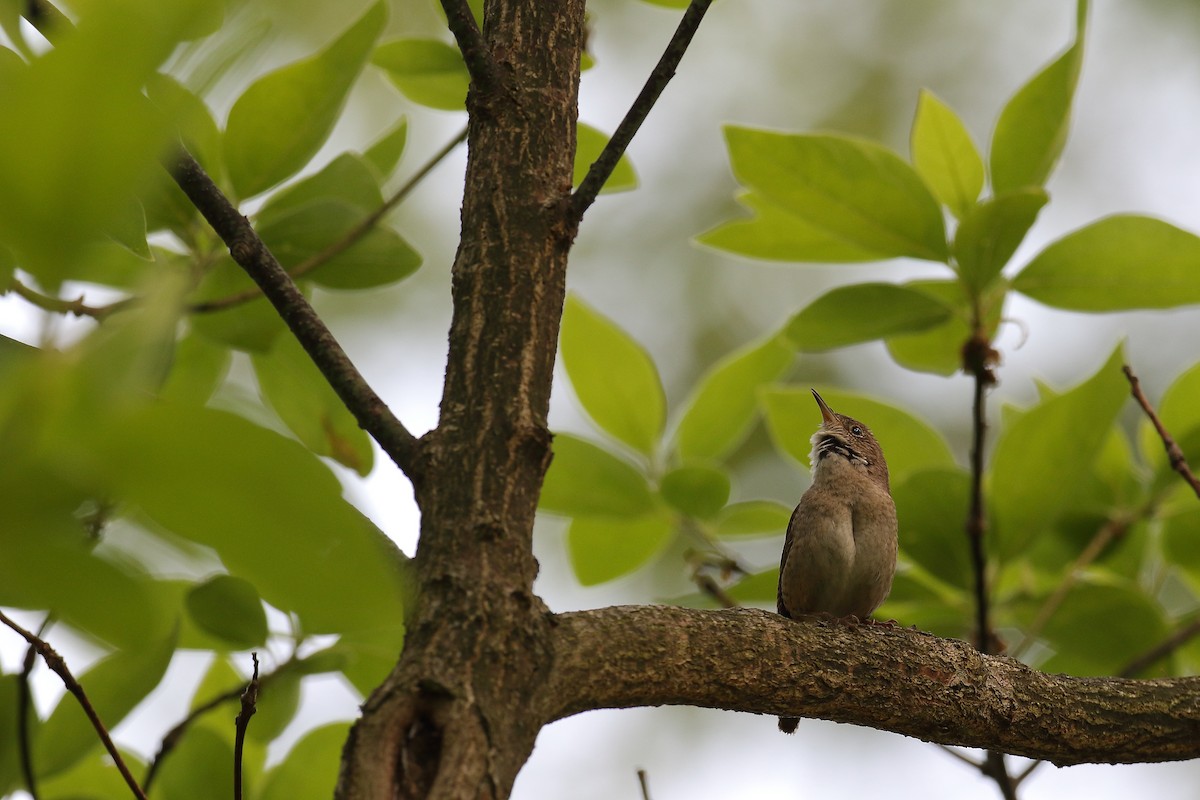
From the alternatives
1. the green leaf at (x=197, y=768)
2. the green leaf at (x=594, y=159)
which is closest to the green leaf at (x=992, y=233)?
the green leaf at (x=594, y=159)

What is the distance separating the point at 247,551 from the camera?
0.82 meters

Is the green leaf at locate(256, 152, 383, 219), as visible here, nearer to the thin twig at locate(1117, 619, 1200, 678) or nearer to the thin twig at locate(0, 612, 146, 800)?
the thin twig at locate(0, 612, 146, 800)

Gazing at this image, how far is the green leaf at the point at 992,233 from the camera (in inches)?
121

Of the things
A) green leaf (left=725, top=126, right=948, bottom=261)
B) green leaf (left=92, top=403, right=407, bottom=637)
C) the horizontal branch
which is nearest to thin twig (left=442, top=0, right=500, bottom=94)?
the horizontal branch

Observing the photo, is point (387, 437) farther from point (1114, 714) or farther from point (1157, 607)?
point (1157, 607)

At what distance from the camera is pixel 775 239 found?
3.65m

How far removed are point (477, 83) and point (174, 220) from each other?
1157mm

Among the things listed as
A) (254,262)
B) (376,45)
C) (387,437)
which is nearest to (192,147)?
(376,45)

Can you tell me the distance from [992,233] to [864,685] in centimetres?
149

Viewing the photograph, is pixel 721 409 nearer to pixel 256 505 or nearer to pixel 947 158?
pixel 947 158

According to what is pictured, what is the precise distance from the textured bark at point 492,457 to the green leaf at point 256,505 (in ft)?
2.42

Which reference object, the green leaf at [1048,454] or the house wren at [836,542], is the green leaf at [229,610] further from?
the house wren at [836,542]

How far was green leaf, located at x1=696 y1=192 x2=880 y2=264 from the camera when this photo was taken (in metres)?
3.62

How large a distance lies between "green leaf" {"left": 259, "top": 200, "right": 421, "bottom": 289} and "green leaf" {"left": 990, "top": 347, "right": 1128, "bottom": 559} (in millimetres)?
1832
